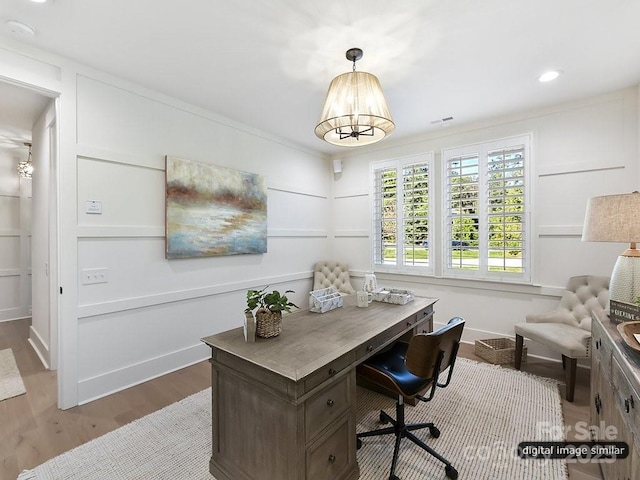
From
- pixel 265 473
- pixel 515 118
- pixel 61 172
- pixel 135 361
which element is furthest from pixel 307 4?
pixel 135 361

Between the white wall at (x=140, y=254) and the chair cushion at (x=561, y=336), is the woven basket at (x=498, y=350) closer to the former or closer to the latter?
the chair cushion at (x=561, y=336)

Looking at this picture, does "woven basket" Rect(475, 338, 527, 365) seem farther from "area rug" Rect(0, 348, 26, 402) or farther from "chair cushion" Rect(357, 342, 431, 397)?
"area rug" Rect(0, 348, 26, 402)

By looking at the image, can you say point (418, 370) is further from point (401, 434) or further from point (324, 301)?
point (324, 301)

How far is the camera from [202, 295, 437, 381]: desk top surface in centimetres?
146

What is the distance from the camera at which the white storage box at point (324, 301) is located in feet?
7.77

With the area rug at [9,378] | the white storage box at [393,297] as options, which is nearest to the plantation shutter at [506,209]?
the white storage box at [393,297]

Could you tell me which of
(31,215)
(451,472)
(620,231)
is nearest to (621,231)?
(620,231)

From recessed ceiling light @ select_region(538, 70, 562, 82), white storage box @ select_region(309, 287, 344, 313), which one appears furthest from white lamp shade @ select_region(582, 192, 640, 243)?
white storage box @ select_region(309, 287, 344, 313)

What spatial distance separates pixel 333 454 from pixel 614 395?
1.38m

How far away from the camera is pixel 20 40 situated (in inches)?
85.7

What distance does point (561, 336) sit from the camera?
2686mm

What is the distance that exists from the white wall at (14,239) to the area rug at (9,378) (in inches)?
A: 76.0

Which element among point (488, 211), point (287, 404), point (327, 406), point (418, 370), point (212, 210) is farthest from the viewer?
point (488, 211)

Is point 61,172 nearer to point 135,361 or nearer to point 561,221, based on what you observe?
point 135,361
